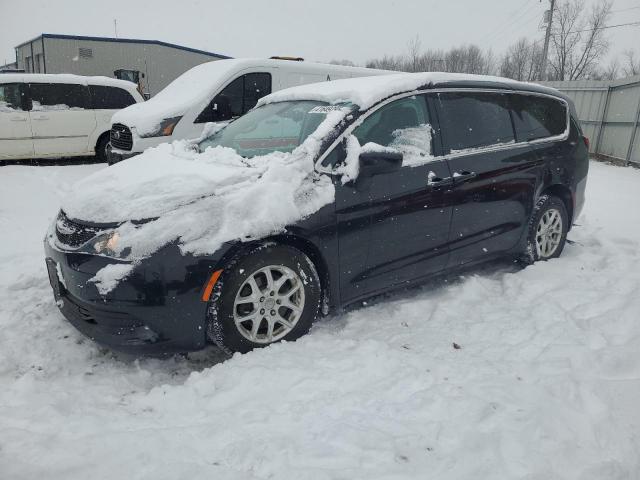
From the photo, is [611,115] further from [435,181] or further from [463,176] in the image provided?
[435,181]

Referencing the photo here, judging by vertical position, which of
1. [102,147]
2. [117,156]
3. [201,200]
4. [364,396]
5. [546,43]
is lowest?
[364,396]

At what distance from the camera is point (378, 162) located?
310 cm

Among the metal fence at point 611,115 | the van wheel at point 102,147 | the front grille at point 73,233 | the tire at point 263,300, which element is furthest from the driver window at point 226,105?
the metal fence at point 611,115

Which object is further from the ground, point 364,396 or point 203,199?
point 203,199

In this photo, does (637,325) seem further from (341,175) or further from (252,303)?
(252,303)

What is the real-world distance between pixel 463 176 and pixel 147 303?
246 centimetres

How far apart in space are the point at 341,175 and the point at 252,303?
3.29 feet

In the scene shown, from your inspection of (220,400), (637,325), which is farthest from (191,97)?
(637,325)

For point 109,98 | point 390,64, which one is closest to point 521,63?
point 390,64

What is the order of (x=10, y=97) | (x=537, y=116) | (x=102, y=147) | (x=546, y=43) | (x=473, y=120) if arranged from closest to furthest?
(x=473, y=120), (x=537, y=116), (x=10, y=97), (x=102, y=147), (x=546, y=43)

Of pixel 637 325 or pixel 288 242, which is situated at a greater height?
pixel 288 242

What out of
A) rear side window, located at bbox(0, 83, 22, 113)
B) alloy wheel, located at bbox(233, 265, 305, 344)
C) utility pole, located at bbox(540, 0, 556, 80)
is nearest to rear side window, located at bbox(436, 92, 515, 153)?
alloy wheel, located at bbox(233, 265, 305, 344)

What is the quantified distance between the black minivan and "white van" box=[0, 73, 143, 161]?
6.86 m

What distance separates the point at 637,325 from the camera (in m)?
3.29
